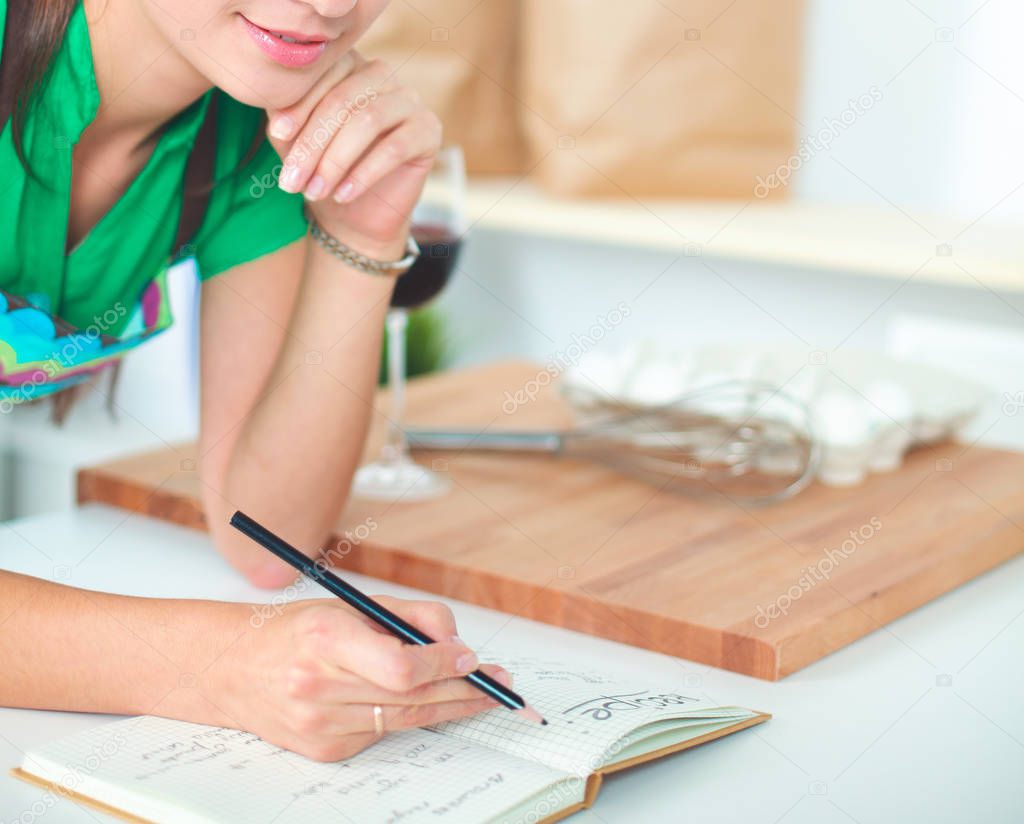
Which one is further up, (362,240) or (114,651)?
(362,240)

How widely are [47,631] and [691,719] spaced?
1.20 ft

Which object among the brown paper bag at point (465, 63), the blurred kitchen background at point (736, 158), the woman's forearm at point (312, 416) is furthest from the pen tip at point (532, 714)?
the brown paper bag at point (465, 63)

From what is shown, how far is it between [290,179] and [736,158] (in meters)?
1.28

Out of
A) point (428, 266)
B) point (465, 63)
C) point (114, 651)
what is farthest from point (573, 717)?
point (465, 63)

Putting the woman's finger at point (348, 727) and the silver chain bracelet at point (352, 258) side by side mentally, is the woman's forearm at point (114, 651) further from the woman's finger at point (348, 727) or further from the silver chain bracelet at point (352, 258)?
the silver chain bracelet at point (352, 258)

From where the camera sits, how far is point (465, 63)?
2.24m

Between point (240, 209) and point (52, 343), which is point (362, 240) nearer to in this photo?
point (240, 209)

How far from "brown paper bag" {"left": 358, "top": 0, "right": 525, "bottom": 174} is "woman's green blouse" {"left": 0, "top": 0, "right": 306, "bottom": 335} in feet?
3.72

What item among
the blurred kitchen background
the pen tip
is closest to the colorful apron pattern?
the pen tip

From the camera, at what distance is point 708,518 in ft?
3.43

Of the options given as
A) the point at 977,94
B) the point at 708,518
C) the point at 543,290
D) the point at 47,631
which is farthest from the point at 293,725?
the point at 543,290

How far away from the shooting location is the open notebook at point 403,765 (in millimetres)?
597

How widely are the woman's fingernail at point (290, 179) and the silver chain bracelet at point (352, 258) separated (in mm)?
96

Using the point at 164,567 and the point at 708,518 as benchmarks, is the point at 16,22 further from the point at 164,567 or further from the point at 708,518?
the point at 708,518
